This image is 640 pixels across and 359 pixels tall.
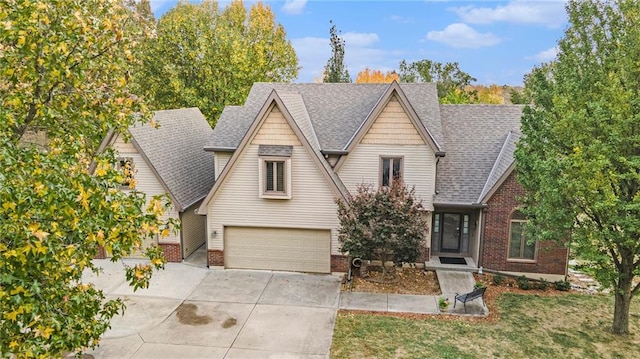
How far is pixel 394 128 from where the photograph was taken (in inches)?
781

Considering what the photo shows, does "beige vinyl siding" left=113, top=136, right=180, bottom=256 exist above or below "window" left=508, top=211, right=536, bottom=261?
above

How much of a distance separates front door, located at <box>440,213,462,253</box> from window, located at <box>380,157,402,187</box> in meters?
3.40

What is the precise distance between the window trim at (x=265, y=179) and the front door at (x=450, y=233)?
25.1 ft

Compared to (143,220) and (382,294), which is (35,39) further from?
(382,294)

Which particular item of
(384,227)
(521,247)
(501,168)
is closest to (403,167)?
(384,227)

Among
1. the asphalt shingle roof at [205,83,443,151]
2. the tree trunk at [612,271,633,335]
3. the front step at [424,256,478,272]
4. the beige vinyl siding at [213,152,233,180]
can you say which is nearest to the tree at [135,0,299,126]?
the asphalt shingle roof at [205,83,443,151]

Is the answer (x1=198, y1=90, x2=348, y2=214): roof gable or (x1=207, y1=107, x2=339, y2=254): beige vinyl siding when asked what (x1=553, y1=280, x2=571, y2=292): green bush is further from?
(x1=198, y1=90, x2=348, y2=214): roof gable

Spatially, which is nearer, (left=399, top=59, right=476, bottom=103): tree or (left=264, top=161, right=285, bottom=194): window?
(left=264, top=161, right=285, bottom=194): window

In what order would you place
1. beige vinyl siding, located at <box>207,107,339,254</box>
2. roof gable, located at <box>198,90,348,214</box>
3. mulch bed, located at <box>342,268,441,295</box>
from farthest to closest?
beige vinyl siding, located at <box>207,107,339,254</box> → roof gable, located at <box>198,90,348,214</box> → mulch bed, located at <box>342,268,441,295</box>

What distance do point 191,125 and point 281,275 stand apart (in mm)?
11662

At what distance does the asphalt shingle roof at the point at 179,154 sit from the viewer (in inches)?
818

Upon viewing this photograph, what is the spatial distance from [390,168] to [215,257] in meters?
8.50

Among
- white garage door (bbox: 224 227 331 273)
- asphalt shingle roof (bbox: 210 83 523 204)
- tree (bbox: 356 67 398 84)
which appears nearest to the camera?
white garage door (bbox: 224 227 331 273)

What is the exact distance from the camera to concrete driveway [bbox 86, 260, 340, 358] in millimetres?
13453
